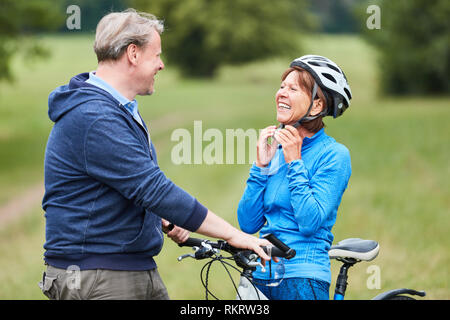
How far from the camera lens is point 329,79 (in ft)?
13.0

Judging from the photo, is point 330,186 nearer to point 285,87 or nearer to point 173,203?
point 285,87

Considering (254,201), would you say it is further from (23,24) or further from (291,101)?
(23,24)

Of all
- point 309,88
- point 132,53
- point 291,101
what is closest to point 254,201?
point 291,101

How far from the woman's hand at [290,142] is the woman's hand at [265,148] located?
94 millimetres

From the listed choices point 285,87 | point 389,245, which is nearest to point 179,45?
point 389,245

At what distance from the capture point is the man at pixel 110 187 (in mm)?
3354

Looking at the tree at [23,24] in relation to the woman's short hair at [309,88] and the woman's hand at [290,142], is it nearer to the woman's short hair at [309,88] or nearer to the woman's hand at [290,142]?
the woman's short hair at [309,88]

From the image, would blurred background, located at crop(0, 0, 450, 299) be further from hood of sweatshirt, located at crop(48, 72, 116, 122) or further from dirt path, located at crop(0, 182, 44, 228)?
hood of sweatshirt, located at crop(48, 72, 116, 122)

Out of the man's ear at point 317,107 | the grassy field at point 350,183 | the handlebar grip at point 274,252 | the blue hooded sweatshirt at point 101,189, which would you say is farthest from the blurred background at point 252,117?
the handlebar grip at point 274,252

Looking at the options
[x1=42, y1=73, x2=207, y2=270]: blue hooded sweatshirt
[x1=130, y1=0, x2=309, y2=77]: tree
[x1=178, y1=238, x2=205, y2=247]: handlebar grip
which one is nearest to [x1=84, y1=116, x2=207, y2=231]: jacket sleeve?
[x1=42, y1=73, x2=207, y2=270]: blue hooded sweatshirt

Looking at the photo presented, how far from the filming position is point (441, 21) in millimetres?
39906

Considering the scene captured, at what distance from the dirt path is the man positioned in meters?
11.8

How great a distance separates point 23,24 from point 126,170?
2105 cm

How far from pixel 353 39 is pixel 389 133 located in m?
69.6
